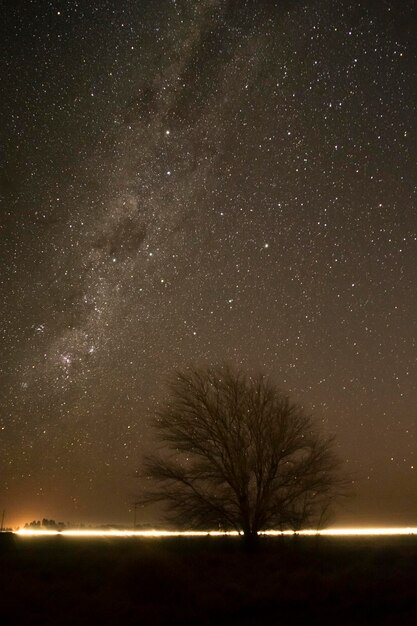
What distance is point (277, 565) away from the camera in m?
16.3

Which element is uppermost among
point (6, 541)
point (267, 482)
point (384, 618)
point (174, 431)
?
point (174, 431)

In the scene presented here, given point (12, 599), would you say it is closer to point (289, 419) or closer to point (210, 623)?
point (210, 623)

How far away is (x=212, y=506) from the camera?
22469 mm

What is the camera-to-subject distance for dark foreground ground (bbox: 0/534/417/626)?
1030cm

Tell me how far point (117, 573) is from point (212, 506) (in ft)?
28.4

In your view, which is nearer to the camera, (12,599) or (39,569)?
(12,599)

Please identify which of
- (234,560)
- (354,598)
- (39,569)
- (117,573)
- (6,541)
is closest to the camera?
(354,598)

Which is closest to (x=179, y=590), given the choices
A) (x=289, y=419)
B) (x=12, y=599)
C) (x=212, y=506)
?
(x=12, y=599)

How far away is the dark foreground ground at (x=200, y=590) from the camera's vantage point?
33.8 feet

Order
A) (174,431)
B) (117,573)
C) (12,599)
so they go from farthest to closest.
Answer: (174,431), (117,573), (12,599)

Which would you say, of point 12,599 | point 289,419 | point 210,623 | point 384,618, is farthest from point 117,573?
point 289,419

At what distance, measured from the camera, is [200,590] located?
487 inches

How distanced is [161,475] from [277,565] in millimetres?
7738

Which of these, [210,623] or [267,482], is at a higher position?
[267,482]
